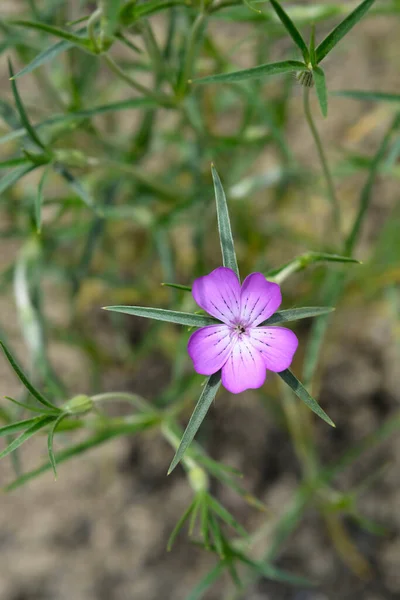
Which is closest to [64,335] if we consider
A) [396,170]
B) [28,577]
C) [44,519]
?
Answer: [44,519]

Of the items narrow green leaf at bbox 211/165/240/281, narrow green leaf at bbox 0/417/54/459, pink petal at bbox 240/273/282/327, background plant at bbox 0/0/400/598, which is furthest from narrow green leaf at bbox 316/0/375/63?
narrow green leaf at bbox 0/417/54/459

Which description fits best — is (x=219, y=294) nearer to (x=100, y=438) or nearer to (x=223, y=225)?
(x=223, y=225)

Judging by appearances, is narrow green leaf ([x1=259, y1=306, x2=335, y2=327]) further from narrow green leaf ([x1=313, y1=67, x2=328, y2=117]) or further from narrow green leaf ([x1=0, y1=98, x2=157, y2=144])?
narrow green leaf ([x1=0, y1=98, x2=157, y2=144])

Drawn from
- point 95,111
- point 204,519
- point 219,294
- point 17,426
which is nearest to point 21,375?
point 17,426

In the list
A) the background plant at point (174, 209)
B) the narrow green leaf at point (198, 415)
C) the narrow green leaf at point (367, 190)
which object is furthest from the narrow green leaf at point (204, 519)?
the narrow green leaf at point (367, 190)

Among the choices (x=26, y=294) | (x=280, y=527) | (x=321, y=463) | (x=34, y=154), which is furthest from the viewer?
(x=321, y=463)

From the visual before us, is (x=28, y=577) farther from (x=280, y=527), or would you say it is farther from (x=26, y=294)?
(x=26, y=294)

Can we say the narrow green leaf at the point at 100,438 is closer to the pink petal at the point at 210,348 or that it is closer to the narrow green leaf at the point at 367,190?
the pink petal at the point at 210,348
